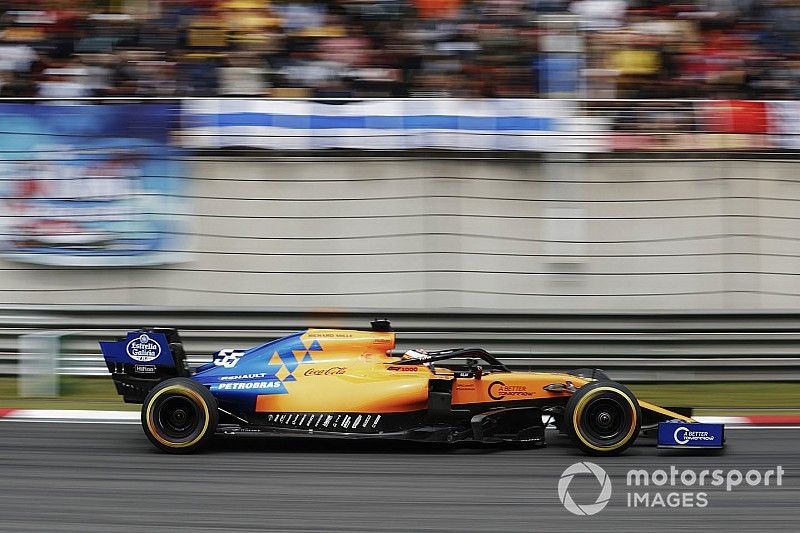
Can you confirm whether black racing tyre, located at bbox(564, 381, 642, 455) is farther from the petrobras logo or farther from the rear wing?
the rear wing

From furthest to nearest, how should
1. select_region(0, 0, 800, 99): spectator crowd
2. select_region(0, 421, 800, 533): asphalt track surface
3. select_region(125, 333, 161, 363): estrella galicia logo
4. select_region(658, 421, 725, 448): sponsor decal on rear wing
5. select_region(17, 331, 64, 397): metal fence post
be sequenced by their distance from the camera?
select_region(0, 0, 800, 99): spectator crowd
select_region(17, 331, 64, 397): metal fence post
select_region(125, 333, 161, 363): estrella galicia logo
select_region(658, 421, 725, 448): sponsor decal on rear wing
select_region(0, 421, 800, 533): asphalt track surface

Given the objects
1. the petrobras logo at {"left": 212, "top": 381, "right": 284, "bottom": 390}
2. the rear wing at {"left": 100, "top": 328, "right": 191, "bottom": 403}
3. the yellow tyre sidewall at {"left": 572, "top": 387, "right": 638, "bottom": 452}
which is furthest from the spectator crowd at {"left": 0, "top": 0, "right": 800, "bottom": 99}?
the yellow tyre sidewall at {"left": 572, "top": 387, "right": 638, "bottom": 452}

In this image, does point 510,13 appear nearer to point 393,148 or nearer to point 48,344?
point 393,148

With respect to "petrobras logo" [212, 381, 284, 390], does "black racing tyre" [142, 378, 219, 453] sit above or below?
below

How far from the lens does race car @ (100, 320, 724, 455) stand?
22.6 ft

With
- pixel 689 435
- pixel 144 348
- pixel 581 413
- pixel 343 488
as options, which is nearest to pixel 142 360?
pixel 144 348

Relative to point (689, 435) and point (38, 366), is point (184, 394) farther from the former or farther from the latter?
point (689, 435)

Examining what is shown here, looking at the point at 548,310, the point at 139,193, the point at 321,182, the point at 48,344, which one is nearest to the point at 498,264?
the point at 548,310

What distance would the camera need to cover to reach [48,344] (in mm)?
9375

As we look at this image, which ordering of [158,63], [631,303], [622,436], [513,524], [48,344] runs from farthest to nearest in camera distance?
[158,63], [631,303], [48,344], [622,436], [513,524]

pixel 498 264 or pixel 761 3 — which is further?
pixel 761 3

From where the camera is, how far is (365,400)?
6953 millimetres

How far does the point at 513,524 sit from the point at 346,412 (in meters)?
1.84

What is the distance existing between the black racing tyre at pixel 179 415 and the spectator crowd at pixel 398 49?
4.69 m
